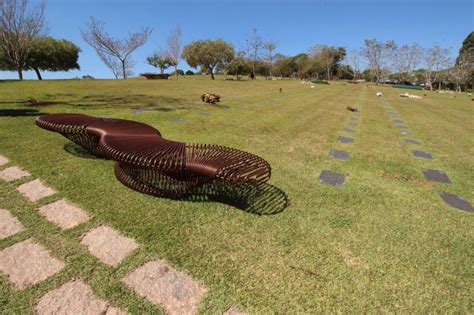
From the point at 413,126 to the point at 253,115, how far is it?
5.58 metres

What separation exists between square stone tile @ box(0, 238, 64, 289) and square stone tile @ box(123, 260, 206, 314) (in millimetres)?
589

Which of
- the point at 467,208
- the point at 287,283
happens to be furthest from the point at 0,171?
the point at 467,208

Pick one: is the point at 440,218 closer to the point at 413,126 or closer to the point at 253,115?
the point at 253,115

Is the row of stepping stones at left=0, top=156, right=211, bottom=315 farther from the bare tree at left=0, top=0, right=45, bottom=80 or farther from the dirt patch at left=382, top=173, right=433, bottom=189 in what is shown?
the bare tree at left=0, top=0, right=45, bottom=80

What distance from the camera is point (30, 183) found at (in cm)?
285

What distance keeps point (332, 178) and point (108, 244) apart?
298 centimetres

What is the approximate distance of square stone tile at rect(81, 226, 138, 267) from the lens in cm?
185

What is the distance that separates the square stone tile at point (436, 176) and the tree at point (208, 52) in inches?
1536

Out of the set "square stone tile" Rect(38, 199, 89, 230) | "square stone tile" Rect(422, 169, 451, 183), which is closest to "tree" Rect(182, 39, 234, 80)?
"square stone tile" Rect(422, 169, 451, 183)

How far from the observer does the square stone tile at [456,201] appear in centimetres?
293

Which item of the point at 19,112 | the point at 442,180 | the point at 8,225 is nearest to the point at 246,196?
the point at 8,225

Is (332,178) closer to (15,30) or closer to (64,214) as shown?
(64,214)

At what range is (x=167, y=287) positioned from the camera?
5.38 ft

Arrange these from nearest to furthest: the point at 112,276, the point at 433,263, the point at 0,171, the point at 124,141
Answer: the point at 112,276, the point at 433,263, the point at 124,141, the point at 0,171
